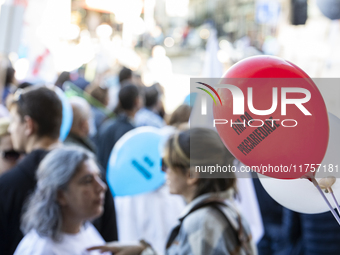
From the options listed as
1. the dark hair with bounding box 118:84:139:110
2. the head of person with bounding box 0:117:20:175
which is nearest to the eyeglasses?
the head of person with bounding box 0:117:20:175

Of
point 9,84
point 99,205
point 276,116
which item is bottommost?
point 99,205

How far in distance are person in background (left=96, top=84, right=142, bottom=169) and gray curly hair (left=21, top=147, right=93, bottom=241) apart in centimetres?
164

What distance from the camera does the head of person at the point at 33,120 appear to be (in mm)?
2047

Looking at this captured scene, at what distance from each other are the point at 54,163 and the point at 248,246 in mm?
871

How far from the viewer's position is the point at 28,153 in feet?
6.32

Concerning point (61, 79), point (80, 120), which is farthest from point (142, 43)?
point (80, 120)

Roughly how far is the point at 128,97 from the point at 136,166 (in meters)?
1.31

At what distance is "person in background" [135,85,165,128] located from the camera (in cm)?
382

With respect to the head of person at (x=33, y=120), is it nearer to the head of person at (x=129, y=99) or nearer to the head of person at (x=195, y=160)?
the head of person at (x=195, y=160)

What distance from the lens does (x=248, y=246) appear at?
148 cm

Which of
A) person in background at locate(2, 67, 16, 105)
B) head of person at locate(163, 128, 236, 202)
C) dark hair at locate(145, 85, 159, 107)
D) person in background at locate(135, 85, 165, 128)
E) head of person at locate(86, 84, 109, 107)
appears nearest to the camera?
head of person at locate(163, 128, 236, 202)

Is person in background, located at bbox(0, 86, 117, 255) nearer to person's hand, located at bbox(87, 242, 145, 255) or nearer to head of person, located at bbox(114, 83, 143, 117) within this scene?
person's hand, located at bbox(87, 242, 145, 255)

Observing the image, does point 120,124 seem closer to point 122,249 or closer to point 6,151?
point 6,151

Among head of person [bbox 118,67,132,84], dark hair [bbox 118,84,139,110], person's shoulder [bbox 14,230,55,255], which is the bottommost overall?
person's shoulder [bbox 14,230,55,255]
